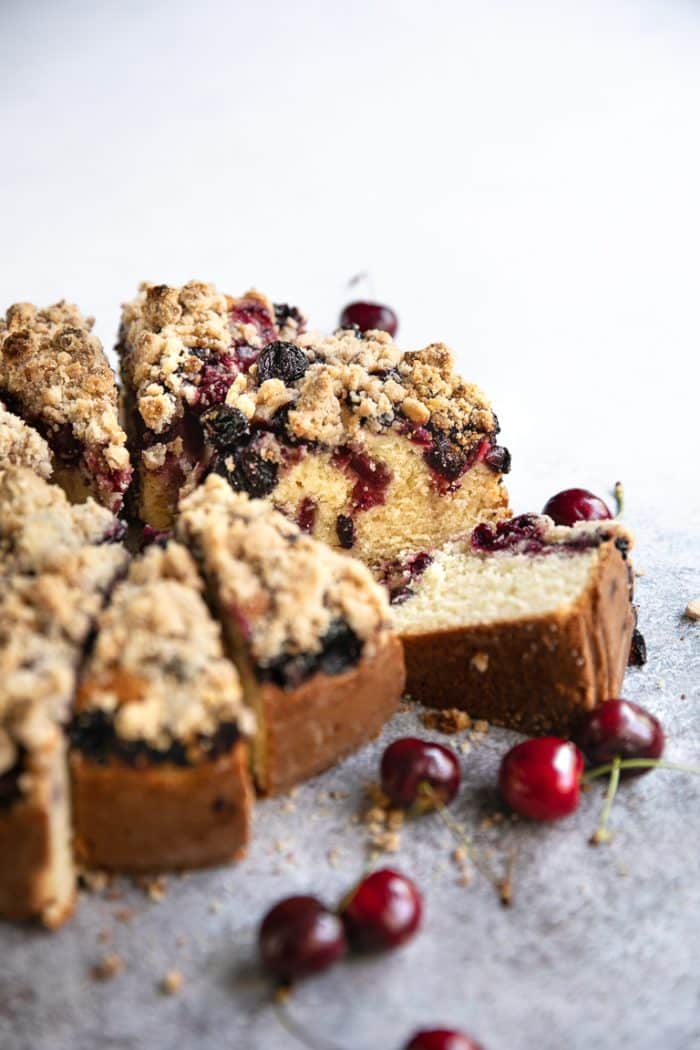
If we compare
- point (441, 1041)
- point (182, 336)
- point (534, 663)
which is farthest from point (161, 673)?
point (182, 336)

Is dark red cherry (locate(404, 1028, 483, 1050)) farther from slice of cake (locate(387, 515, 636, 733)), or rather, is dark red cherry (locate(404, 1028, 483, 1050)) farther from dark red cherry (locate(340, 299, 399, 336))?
dark red cherry (locate(340, 299, 399, 336))

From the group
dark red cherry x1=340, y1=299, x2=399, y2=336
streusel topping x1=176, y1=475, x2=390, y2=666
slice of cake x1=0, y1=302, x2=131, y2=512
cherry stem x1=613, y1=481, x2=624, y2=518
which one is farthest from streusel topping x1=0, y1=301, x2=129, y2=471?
cherry stem x1=613, y1=481, x2=624, y2=518

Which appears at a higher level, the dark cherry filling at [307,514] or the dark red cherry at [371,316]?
the dark red cherry at [371,316]

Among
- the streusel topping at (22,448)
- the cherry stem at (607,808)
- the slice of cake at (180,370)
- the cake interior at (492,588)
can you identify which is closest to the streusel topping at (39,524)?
the streusel topping at (22,448)

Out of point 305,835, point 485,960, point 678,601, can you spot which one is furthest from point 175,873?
point 678,601

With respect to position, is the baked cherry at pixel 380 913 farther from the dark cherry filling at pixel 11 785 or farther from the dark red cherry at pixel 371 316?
the dark red cherry at pixel 371 316

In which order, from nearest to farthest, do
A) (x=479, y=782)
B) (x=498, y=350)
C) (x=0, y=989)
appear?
(x=0, y=989), (x=479, y=782), (x=498, y=350)

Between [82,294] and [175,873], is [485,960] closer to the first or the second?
[175,873]

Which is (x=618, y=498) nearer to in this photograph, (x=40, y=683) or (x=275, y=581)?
(x=275, y=581)
